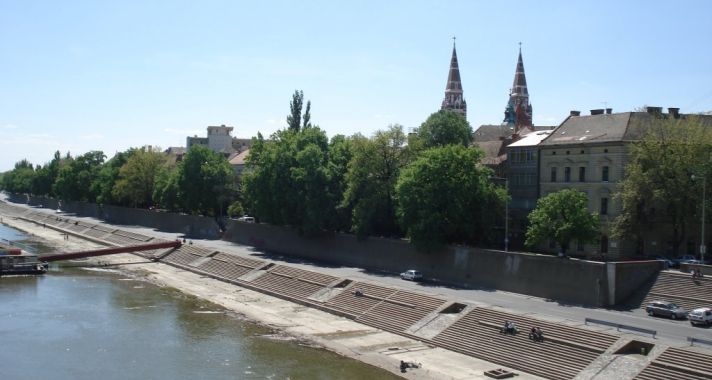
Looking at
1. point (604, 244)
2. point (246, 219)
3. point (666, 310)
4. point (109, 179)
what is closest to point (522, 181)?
point (604, 244)

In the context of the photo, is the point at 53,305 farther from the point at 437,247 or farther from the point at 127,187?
the point at 127,187

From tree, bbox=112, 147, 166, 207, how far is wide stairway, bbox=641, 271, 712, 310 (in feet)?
358

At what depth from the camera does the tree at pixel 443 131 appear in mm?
86000

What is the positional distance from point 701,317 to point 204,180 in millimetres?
83190

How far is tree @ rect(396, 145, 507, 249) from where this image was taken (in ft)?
224

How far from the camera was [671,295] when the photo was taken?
175ft

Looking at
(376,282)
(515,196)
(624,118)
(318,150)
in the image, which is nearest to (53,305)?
(376,282)

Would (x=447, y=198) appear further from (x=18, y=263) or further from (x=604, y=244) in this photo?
(x=18, y=263)

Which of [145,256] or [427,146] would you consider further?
[145,256]

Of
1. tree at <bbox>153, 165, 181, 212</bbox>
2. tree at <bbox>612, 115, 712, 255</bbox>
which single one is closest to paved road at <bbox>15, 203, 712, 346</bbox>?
tree at <bbox>612, 115, 712, 255</bbox>

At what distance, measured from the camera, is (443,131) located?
86.1 meters

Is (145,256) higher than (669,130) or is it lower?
lower

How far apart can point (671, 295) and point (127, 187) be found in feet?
376

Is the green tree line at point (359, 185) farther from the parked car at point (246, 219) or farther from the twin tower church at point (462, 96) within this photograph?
the twin tower church at point (462, 96)
